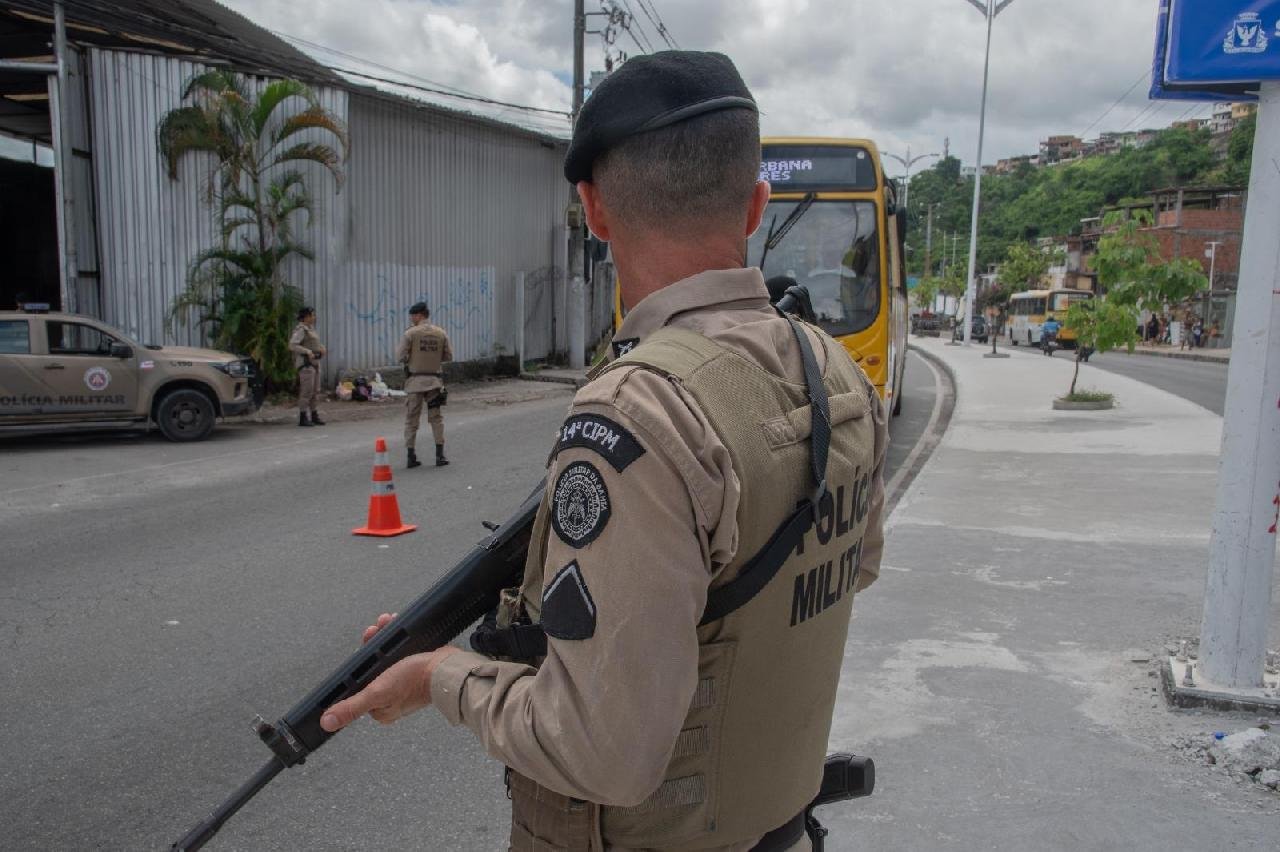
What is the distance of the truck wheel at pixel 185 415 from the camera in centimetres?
1230

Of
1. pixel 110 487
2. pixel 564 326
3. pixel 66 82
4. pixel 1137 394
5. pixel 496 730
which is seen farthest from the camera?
pixel 564 326

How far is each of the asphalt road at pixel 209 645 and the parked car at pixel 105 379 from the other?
1.10 meters

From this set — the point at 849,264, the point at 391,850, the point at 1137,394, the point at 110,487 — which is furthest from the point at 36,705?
the point at 1137,394

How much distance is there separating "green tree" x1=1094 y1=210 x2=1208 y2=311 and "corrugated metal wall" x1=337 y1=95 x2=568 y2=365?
12.1 m

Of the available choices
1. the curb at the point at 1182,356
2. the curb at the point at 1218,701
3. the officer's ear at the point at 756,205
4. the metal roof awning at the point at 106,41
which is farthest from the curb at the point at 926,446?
the curb at the point at 1182,356

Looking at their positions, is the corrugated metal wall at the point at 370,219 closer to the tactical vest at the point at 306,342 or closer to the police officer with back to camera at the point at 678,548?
the tactical vest at the point at 306,342

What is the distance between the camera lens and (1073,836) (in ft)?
10.4

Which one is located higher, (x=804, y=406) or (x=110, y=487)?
(x=804, y=406)

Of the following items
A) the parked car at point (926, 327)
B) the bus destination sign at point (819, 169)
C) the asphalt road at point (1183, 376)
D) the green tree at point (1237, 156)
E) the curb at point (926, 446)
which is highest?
the green tree at point (1237, 156)

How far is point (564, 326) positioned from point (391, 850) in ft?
A: 72.3

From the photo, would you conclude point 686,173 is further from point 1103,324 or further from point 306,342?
point 1103,324

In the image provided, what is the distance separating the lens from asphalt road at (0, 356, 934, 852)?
339 cm

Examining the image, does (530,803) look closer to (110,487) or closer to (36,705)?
(36,705)

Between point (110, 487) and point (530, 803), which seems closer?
point (530, 803)
